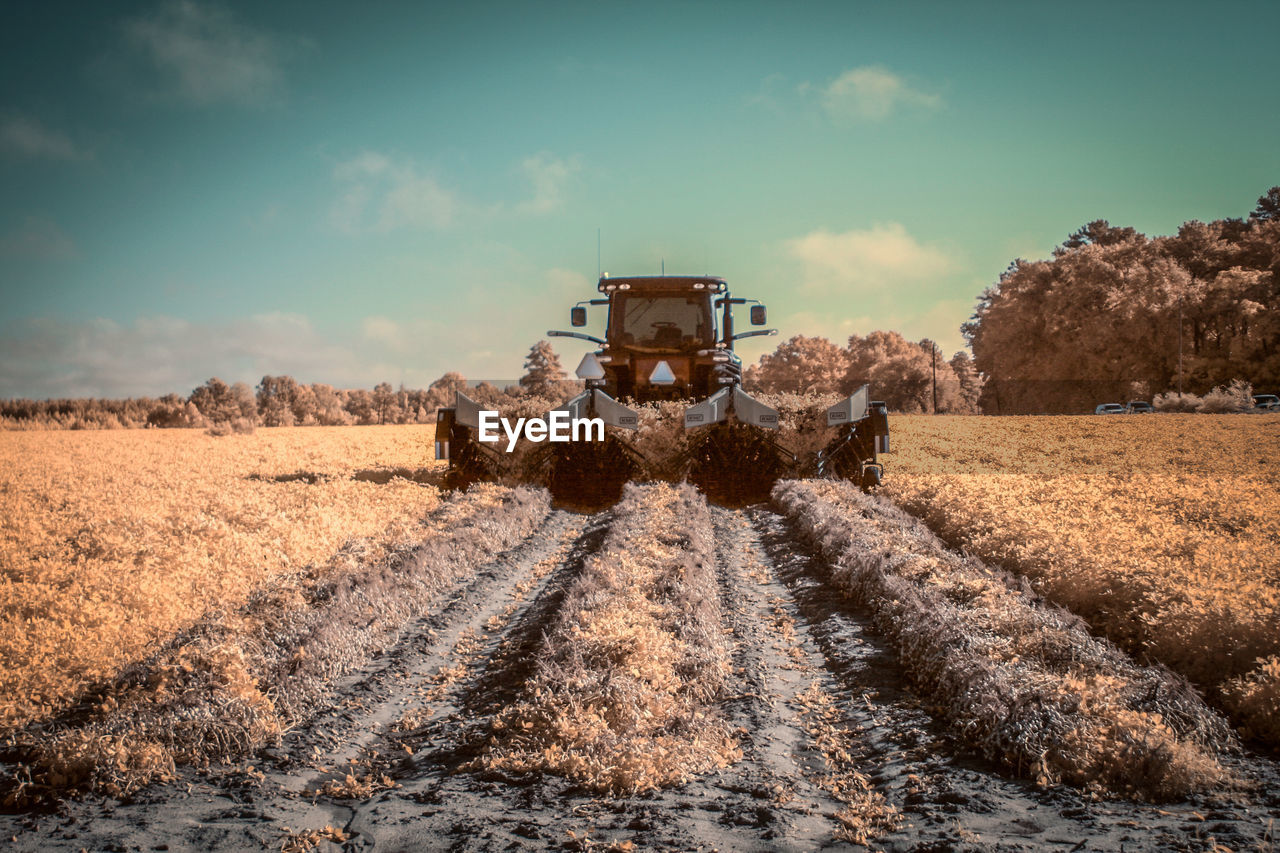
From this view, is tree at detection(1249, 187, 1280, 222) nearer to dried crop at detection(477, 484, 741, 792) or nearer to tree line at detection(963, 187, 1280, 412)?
tree line at detection(963, 187, 1280, 412)

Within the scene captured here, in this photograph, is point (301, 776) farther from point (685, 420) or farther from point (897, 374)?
point (897, 374)

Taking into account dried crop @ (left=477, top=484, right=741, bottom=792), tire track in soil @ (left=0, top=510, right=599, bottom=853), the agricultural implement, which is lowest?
tire track in soil @ (left=0, top=510, right=599, bottom=853)

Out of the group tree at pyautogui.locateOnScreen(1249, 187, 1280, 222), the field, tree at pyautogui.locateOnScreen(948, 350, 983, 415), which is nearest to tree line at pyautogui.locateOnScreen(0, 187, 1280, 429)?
tree at pyautogui.locateOnScreen(1249, 187, 1280, 222)

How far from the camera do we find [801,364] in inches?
2483

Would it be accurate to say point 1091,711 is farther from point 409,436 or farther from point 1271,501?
point 409,436

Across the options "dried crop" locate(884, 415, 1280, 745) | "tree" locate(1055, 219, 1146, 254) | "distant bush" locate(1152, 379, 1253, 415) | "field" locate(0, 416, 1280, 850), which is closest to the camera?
"field" locate(0, 416, 1280, 850)

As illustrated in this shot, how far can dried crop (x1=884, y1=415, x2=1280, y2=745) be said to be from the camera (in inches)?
172

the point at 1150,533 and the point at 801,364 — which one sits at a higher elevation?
the point at 801,364

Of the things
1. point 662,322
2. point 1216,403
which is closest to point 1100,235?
point 1216,403

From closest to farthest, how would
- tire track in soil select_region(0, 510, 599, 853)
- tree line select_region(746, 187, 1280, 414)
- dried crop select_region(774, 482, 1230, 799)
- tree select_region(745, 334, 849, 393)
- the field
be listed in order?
tire track in soil select_region(0, 510, 599, 853)
the field
dried crop select_region(774, 482, 1230, 799)
tree line select_region(746, 187, 1280, 414)
tree select_region(745, 334, 849, 393)

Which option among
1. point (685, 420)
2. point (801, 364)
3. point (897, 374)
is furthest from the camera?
point (801, 364)

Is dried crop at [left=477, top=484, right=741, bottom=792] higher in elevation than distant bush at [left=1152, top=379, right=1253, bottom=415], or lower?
lower

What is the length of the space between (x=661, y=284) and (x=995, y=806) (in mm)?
10266

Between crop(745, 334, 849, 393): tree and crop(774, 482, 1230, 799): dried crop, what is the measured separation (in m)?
56.0
